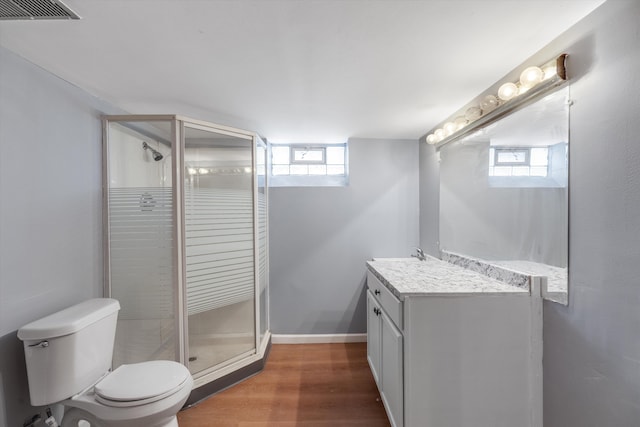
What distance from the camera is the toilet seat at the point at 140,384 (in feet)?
4.01

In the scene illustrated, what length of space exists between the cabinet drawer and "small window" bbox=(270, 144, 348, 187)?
4.30 ft

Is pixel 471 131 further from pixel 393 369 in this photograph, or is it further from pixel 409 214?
pixel 393 369

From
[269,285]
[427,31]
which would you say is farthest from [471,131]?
[269,285]

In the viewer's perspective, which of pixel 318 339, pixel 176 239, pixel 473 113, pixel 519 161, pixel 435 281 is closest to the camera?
pixel 519 161

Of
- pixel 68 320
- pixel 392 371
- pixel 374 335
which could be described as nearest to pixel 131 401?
pixel 68 320

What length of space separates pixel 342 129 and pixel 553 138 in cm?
154

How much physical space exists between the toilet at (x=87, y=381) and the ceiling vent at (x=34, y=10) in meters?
1.33

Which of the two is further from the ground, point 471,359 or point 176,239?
point 176,239

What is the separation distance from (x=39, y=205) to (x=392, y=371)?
213 cm

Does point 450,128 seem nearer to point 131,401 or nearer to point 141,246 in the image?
point 141,246

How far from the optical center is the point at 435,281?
4.98 feet

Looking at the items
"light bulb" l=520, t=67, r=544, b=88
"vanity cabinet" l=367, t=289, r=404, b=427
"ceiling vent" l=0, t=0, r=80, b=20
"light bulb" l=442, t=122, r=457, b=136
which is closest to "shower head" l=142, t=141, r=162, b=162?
"ceiling vent" l=0, t=0, r=80, b=20

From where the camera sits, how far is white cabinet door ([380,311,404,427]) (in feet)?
4.42

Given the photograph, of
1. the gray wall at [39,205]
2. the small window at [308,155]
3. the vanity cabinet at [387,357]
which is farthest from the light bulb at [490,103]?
the gray wall at [39,205]
